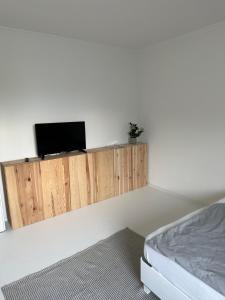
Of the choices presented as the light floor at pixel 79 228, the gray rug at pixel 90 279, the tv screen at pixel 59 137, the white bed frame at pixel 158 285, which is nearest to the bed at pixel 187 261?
the white bed frame at pixel 158 285

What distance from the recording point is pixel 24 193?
9.16 ft

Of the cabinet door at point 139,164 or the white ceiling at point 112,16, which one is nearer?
the white ceiling at point 112,16

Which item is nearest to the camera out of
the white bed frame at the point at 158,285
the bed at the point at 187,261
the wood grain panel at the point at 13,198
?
the bed at the point at 187,261

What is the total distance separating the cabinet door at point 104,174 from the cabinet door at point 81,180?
0.09m

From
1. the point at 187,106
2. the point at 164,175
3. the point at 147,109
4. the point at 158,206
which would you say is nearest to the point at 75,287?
the point at 158,206

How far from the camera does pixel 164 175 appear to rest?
3809 mm

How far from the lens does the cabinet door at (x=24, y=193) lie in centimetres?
270

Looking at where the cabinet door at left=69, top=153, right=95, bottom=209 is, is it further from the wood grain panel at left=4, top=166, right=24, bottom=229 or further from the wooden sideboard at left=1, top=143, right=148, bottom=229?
the wood grain panel at left=4, top=166, right=24, bottom=229

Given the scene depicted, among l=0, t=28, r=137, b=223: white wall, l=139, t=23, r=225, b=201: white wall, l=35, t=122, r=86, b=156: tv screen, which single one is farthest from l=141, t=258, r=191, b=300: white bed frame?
l=0, t=28, r=137, b=223: white wall

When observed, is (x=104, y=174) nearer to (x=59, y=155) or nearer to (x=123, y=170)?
(x=123, y=170)

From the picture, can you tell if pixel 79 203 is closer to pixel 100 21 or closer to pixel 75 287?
pixel 75 287

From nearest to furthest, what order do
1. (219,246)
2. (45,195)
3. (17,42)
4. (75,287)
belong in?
(219,246)
(75,287)
(17,42)
(45,195)

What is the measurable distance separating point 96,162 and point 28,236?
1.35m

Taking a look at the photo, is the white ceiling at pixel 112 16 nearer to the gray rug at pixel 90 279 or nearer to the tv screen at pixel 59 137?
the tv screen at pixel 59 137
